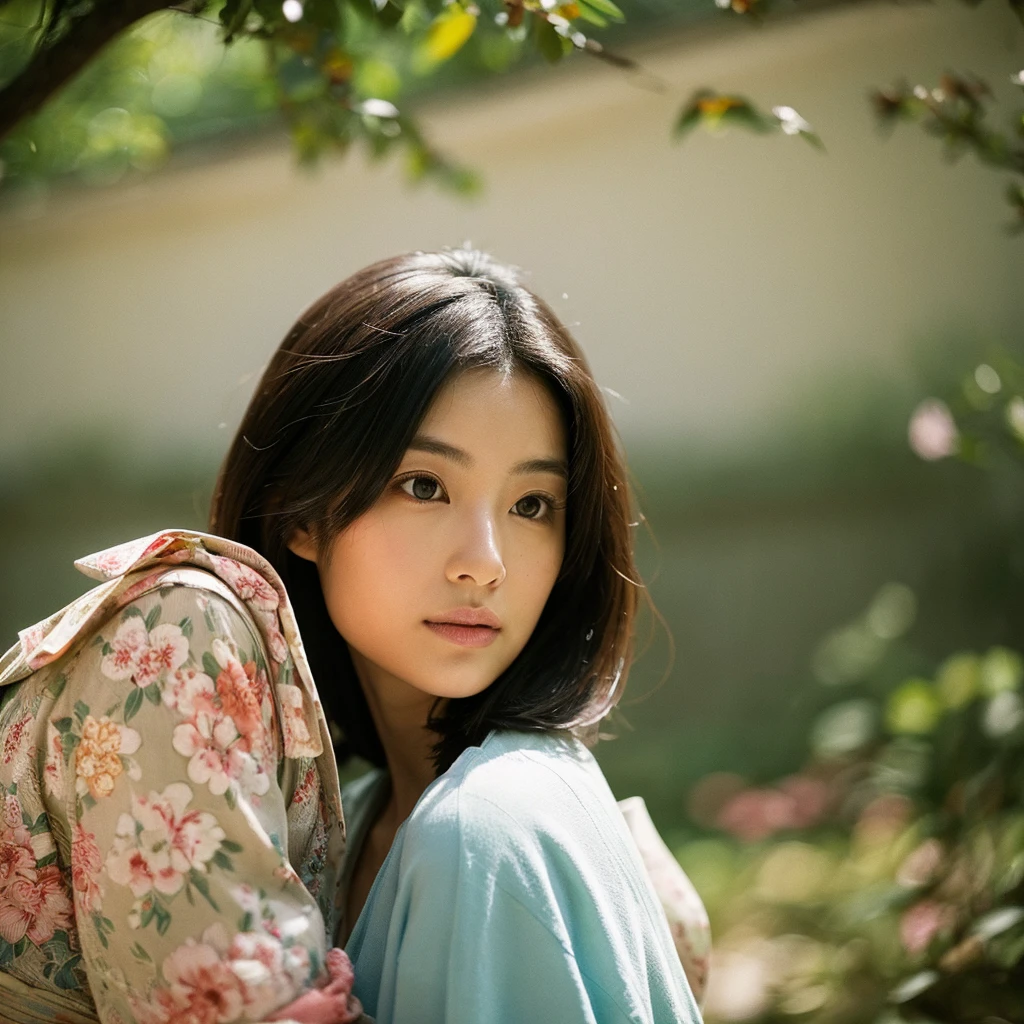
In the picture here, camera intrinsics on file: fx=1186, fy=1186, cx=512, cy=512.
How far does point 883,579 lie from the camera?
4652 millimetres

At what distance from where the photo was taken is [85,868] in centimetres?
132

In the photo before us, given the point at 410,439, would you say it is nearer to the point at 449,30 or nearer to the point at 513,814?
the point at 513,814

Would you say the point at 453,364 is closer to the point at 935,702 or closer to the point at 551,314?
the point at 551,314

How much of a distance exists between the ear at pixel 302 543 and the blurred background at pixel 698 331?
1.97 meters

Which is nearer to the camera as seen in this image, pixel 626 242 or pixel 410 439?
pixel 410 439

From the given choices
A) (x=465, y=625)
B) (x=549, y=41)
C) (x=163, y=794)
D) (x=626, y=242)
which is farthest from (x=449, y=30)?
(x=626, y=242)

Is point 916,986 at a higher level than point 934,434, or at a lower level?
lower

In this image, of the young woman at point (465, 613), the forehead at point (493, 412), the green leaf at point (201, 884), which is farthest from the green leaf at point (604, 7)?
the green leaf at point (201, 884)

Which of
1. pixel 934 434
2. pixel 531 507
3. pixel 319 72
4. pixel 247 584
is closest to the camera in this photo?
pixel 247 584

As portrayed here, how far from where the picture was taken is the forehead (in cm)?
174

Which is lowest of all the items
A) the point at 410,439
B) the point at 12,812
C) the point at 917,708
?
the point at 917,708

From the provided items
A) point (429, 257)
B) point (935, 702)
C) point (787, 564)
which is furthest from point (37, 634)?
point (787, 564)

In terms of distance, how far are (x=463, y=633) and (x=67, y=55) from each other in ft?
3.28

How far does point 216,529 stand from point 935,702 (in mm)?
1801
